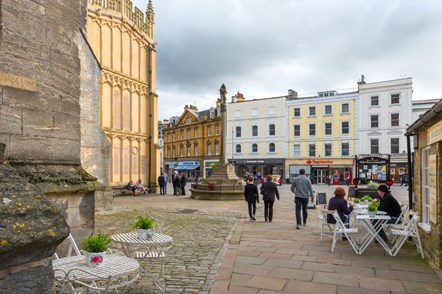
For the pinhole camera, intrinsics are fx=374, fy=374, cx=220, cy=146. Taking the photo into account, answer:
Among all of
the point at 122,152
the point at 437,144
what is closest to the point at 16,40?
the point at 437,144

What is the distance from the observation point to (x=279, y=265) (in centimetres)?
618

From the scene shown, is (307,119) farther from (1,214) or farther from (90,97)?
(1,214)

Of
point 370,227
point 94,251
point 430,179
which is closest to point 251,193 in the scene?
point 370,227

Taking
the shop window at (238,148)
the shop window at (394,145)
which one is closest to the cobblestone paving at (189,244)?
the shop window at (394,145)

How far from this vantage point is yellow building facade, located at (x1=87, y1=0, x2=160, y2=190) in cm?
2155

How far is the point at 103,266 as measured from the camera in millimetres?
3762

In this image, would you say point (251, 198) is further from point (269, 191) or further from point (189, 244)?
point (189, 244)

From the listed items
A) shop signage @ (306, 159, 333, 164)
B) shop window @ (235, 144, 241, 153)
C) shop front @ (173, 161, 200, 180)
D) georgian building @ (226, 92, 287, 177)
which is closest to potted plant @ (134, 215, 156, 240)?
shop signage @ (306, 159, 333, 164)

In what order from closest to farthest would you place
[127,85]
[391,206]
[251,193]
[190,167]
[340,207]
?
[391,206], [340,207], [251,193], [127,85], [190,167]

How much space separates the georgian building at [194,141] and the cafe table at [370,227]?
45.0 metres

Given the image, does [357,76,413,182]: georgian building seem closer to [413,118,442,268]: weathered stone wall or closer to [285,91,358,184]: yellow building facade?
[285,91,358,184]: yellow building facade

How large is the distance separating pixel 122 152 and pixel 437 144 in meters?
19.2

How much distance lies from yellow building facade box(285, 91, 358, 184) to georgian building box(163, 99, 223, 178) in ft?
39.9

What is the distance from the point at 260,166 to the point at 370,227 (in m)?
41.1
